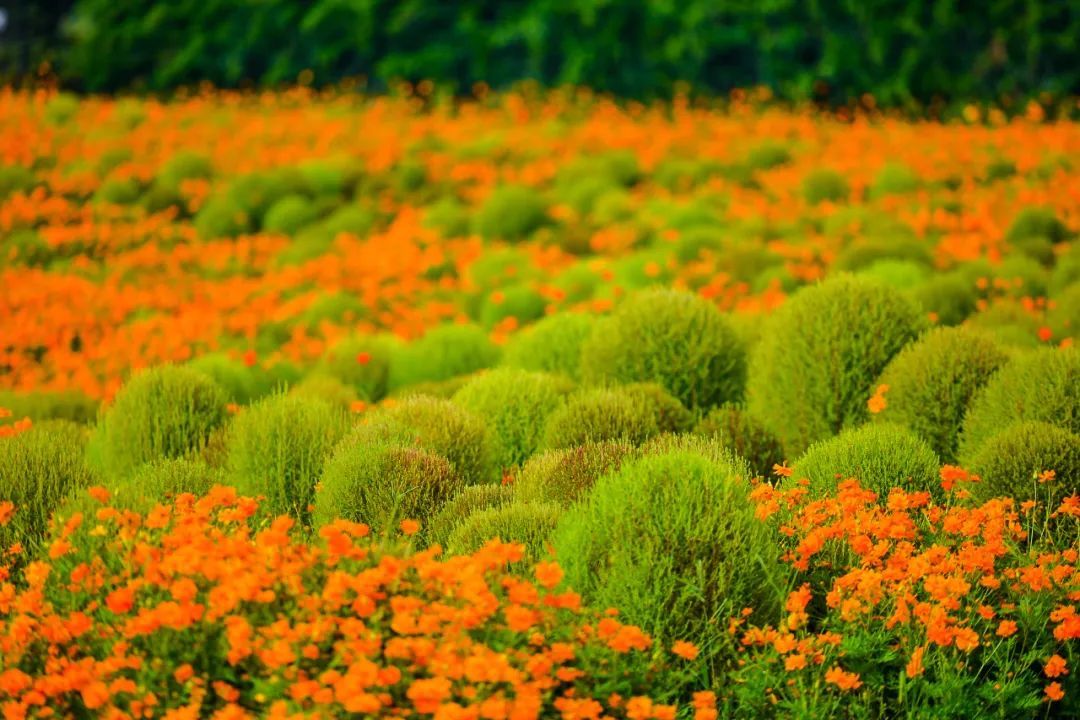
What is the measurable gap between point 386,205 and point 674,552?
798 centimetres

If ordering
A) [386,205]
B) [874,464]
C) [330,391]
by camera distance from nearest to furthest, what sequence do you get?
[874,464]
[330,391]
[386,205]

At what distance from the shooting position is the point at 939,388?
5746 millimetres

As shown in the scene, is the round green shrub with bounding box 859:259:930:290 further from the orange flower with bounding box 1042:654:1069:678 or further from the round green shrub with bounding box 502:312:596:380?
the orange flower with bounding box 1042:654:1069:678

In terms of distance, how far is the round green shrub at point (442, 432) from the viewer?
5258 mm

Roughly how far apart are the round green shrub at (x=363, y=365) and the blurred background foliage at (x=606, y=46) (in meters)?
8.12

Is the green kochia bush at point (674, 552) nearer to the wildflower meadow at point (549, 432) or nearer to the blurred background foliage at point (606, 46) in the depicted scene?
the wildflower meadow at point (549, 432)

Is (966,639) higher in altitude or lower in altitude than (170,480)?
lower

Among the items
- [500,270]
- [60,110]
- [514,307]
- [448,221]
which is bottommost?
[514,307]

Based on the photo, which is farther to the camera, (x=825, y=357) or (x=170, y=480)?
(x=825, y=357)

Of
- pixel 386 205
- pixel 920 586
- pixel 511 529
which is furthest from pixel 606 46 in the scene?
pixel 920 586

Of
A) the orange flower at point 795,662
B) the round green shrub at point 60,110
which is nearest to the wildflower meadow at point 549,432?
the orange flower at point 795,662

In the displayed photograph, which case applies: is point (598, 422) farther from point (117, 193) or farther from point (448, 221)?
point (117, 193)

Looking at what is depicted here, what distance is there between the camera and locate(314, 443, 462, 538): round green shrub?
482 cm

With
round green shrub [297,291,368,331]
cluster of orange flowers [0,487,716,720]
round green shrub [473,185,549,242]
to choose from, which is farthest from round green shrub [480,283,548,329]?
cluster of orange flowers [0,487,716,720]
